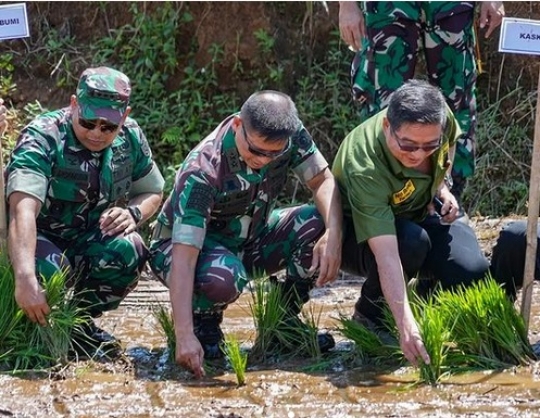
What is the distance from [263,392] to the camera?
4.71 meters

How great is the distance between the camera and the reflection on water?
4.49 m

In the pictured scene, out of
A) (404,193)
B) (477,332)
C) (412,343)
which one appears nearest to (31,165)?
(404,193)

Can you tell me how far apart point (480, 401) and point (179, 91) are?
4562 millimetres

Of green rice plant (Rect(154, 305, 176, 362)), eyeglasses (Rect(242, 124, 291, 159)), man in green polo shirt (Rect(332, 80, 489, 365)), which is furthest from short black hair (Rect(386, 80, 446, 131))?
green rice plant (Rect(154, 305, 176, 362))

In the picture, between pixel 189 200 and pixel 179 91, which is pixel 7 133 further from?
pixel 189 200

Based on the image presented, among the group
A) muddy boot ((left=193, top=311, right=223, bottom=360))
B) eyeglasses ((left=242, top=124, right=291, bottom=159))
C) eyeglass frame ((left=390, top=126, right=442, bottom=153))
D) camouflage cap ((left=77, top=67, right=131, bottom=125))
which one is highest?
camouflage cap ((left=77, top=67, right=131, bottom=125))

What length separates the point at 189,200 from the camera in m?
4.94

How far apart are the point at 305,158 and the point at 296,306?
0.66 metres

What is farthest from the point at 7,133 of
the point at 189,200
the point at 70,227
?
the point at 189,200

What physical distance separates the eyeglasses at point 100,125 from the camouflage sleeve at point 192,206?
0.37 meters

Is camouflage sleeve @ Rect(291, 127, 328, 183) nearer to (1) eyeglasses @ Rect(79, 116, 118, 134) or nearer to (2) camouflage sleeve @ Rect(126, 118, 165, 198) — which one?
(2) camouflage sleeve @ Rect(126, 118, 165, 198)

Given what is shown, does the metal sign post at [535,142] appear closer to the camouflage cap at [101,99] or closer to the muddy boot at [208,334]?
the muddy boot at [208,334]

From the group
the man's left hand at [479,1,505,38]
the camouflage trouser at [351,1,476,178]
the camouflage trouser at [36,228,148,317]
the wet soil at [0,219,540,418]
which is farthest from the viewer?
the man's left hand at [479,1,505,38]

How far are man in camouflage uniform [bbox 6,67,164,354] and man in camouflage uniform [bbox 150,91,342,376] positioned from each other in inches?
8.0
